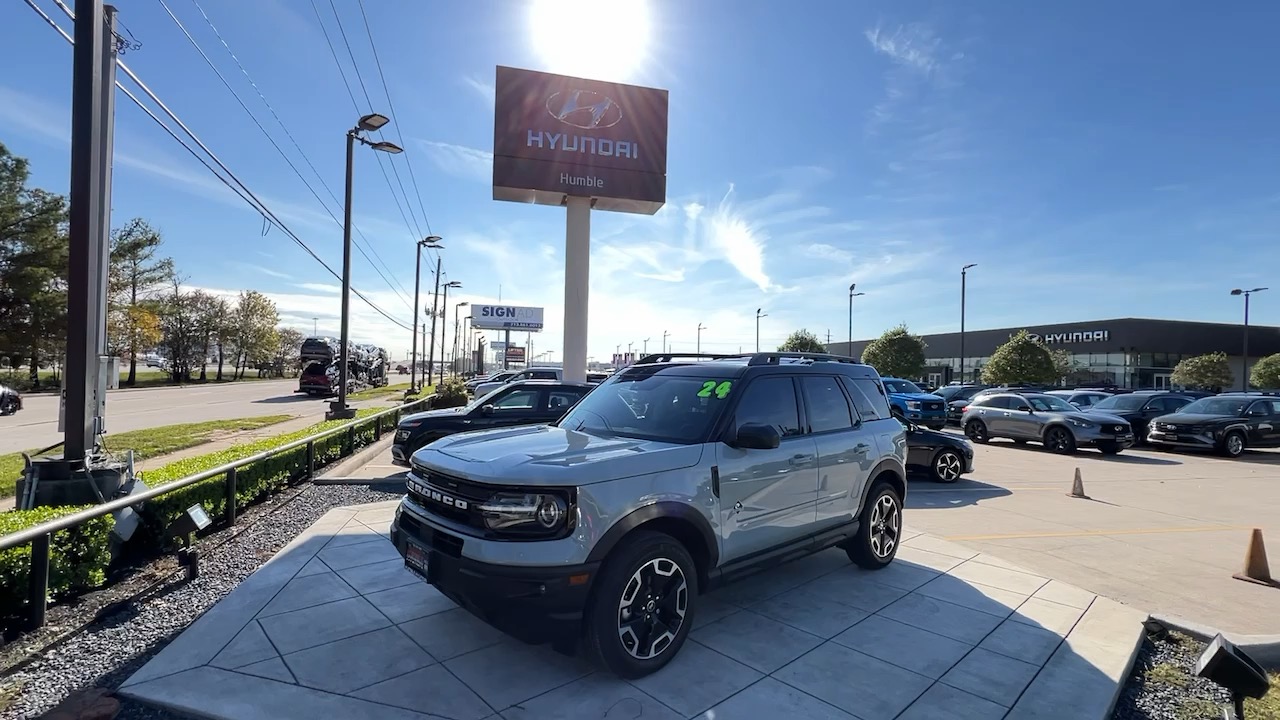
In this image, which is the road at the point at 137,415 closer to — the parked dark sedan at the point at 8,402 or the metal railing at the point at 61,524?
the parked dark sedan at the point at 8,402

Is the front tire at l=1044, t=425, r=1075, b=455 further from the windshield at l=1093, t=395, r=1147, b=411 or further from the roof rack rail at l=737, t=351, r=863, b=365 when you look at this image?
the roof rack rail at l=737, t=351, r=863, b=365

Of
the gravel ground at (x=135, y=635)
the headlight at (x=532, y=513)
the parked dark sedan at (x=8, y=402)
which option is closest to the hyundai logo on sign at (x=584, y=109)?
the gravel ground at (x=135, y=635)

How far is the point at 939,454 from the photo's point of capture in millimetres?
10828

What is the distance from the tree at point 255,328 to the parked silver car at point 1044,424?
2415 inches

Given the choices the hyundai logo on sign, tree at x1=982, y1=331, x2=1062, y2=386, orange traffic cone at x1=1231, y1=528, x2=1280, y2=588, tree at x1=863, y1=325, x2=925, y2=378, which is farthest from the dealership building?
orange traffic cone at x1=1231, y1=528, x2=1280, y2=588

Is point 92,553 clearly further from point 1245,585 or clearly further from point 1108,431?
point 1108,431

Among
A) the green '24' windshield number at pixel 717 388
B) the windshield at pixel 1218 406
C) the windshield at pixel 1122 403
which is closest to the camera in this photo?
the green '24' windshield number at pixel 717 388

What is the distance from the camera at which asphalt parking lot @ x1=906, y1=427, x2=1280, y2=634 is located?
17.7ft

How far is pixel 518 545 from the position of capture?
10.6ft

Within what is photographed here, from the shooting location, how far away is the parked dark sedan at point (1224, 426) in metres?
16.4

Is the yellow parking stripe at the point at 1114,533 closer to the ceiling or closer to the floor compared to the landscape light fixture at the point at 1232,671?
closer to the floor

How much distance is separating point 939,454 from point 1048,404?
905 cm

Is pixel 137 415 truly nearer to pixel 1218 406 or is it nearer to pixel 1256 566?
pixel 1256 566

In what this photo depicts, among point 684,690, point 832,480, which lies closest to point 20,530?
point 684,690
